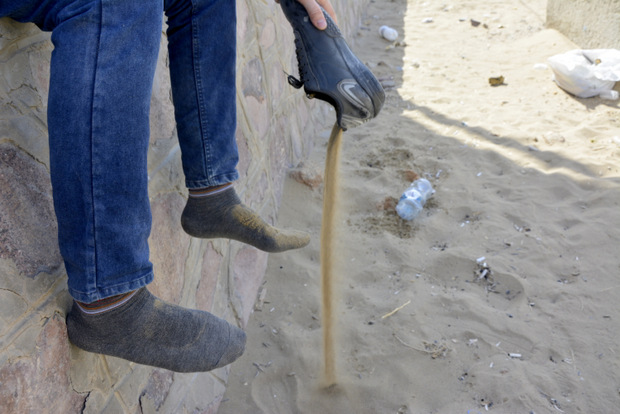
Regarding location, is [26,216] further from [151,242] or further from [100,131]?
[151,242]

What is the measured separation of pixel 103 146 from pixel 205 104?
0.47 meters

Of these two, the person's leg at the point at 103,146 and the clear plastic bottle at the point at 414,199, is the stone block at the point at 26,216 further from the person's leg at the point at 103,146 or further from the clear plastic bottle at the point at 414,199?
the clear plastic bottle at the point at 414,199

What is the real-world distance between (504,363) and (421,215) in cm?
92

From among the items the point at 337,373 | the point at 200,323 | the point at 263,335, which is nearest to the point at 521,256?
the point at 337,373

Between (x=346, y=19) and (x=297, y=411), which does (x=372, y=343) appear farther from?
(x=346, y=19)

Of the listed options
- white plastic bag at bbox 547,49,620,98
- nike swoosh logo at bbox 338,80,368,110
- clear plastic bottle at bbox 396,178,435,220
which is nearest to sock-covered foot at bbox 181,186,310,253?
nike swoosh logo at bbox 338,80,368,110

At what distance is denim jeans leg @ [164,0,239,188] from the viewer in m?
1.24

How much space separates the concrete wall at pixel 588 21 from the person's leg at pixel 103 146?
3998 millimetres

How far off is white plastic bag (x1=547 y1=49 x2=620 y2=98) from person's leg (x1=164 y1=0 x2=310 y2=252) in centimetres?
306

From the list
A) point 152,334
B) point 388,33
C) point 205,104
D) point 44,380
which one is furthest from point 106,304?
point 388,33

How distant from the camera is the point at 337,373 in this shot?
178 centimetres

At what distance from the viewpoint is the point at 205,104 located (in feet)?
4.15

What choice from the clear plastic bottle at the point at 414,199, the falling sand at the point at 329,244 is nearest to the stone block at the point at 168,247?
the falling sand at the point at 329,244

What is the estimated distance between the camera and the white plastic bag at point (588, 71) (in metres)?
3.47
